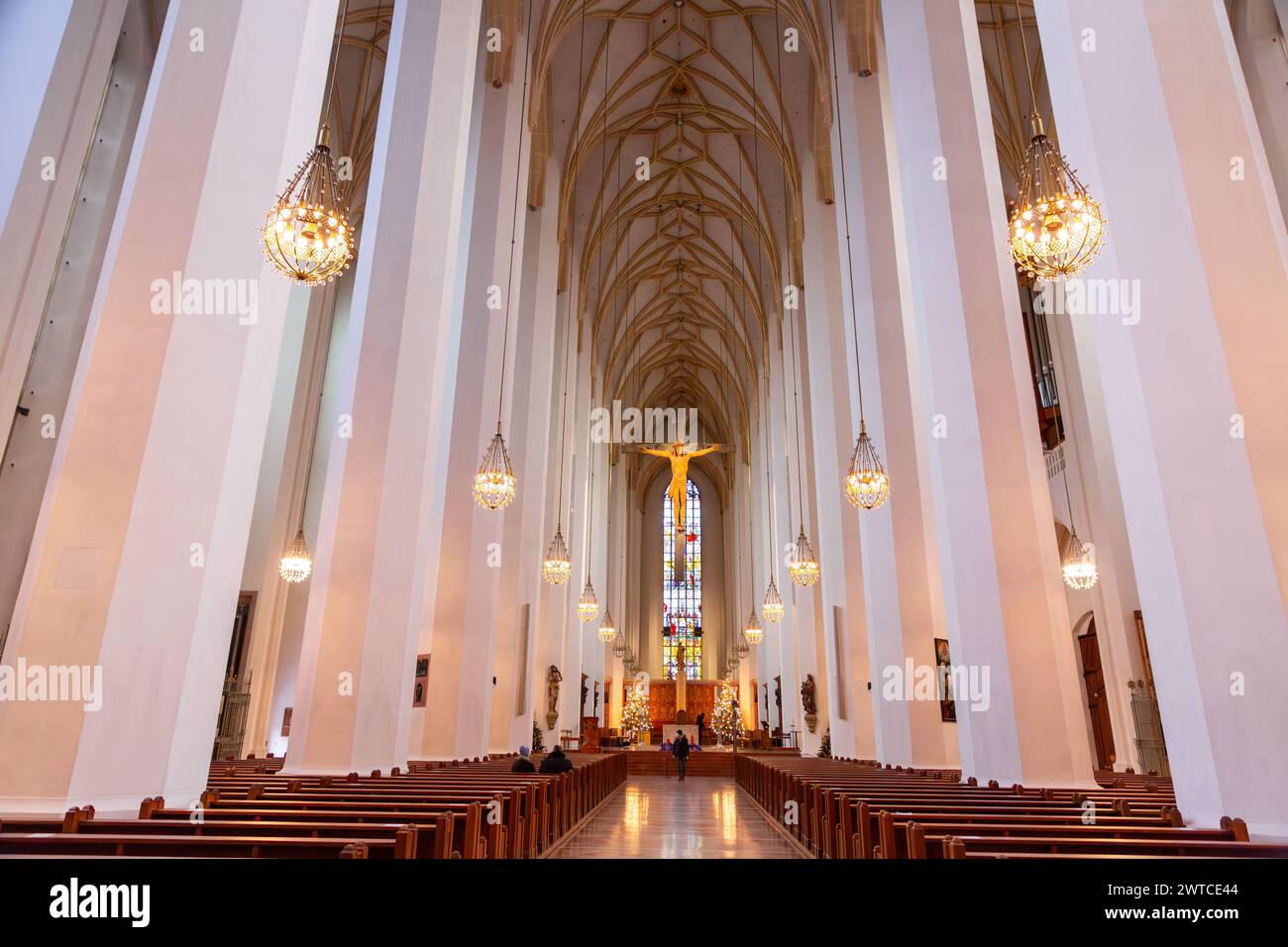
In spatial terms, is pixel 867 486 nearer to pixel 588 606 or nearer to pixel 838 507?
pixel 838 507

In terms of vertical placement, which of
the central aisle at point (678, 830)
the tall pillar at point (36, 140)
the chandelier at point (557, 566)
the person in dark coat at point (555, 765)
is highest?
the tall pillar at point (36, 140)

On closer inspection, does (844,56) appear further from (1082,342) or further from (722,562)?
(722,562)

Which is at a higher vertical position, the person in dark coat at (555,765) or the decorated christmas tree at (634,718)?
the decorated christmas tree at (634,718)

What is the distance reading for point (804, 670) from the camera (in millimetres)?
16594

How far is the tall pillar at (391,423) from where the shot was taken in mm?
7234

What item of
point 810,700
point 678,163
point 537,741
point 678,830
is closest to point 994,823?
point 678,830

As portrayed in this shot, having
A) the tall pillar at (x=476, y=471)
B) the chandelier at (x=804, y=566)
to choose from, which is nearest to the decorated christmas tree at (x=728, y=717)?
the chandelier at (x=804, y=566)

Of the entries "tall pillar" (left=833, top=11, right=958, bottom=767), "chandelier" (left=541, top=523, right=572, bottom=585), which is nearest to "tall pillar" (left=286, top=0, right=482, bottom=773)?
"chandelier" (left=541, top=523, right=572, bottom=585)

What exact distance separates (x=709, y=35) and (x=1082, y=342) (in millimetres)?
11545

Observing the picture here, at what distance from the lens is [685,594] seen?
3703 cm

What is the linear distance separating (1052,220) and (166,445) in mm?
5477

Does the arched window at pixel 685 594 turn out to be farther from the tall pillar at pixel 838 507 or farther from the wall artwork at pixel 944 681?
the wall artwork at pixel 944 681

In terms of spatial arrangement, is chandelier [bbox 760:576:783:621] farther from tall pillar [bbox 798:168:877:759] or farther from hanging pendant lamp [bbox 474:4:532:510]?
hanging pendant lamp [bbox 474:4:532:510]

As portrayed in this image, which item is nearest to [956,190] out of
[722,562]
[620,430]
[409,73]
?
[409,73]
